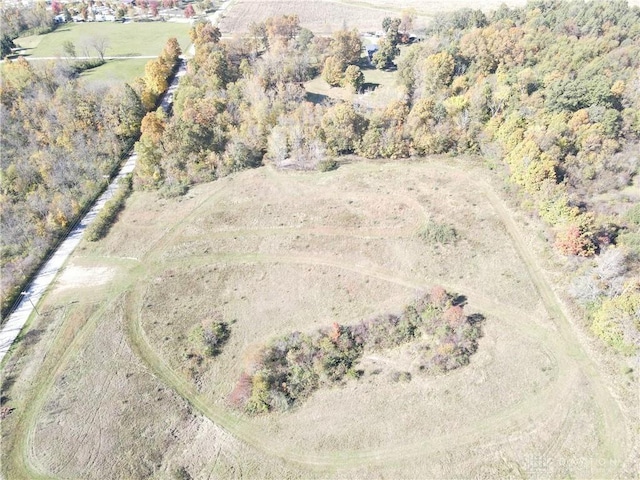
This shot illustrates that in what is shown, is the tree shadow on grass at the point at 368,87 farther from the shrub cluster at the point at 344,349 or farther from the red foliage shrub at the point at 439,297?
the shrub cluster at the point at 344,349

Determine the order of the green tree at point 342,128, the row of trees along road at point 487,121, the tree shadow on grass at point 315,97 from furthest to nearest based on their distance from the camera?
the tree shadow on grass at point 315,97
the green tree at point 342,128
the row of trees along road at point 487,121

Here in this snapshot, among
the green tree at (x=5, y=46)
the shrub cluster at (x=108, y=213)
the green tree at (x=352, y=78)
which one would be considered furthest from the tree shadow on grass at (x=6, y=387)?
the green tree at (x=5, y=46)

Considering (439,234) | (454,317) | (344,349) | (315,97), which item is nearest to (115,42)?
(315,97)

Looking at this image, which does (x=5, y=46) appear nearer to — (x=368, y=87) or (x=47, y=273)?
(x=47, y=273)

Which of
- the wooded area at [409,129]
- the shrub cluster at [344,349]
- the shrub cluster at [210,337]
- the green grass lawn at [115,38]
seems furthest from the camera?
the green grass lawn at [115,38]

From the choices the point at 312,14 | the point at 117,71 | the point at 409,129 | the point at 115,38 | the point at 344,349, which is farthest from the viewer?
the point at 312,14

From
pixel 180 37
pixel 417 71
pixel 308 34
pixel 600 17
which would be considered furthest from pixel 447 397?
pixel 180 37
